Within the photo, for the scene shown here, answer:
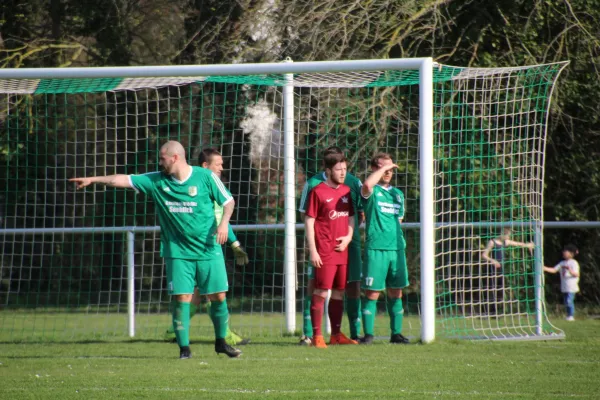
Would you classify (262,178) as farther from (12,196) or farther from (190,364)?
(190,364)

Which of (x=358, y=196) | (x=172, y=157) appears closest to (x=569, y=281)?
(x=358, y=196)

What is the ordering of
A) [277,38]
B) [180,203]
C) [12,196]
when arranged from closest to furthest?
[180,203] < [277,38] < [12,196]

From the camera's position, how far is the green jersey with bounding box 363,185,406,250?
332 inches

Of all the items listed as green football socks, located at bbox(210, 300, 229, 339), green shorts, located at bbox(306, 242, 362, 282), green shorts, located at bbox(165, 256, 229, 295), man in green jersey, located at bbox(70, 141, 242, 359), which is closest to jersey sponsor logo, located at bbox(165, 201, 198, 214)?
man in green jersey, located at bbox(70, 141, 242, 359)

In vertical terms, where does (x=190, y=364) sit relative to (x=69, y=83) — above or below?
below

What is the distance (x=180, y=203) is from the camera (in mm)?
7297

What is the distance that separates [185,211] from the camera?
729 centimetres

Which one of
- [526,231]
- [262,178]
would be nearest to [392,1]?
[262,178]

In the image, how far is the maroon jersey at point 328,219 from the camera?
8.19 metres

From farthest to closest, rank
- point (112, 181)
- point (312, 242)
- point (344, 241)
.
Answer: point (344, 241)
point (312, 242)
point (112, 181)

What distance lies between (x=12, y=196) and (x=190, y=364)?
11314 mm

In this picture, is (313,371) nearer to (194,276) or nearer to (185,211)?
(194,276)

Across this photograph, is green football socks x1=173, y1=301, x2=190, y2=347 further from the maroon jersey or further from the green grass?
the maroon jersey

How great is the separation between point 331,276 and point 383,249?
628 millimetres
